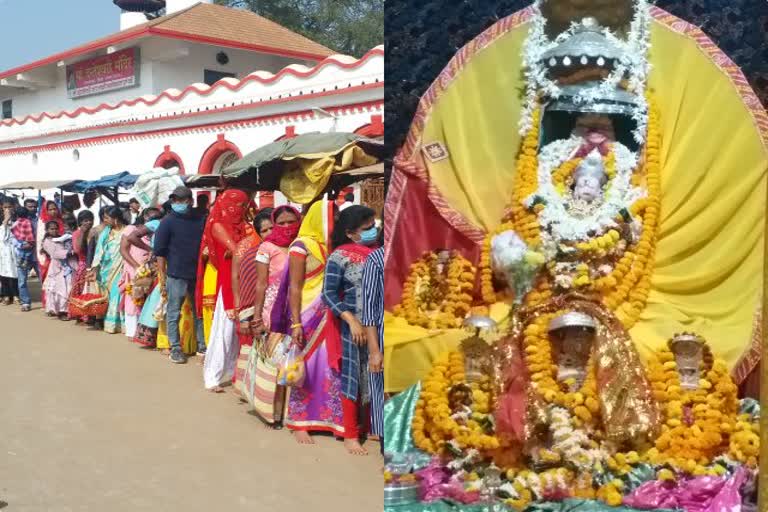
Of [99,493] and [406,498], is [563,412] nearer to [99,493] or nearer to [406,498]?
[406,498]

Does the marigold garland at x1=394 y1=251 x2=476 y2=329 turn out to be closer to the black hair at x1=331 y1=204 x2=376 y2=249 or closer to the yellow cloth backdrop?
the yellow cloth backdrop

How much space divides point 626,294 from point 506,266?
44cm

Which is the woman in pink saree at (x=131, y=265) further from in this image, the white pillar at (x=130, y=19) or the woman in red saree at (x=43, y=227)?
the white pillar at (x=130, y=19)

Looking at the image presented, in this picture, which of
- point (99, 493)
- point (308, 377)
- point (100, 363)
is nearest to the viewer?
point (99, 493)

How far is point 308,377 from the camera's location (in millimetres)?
4699

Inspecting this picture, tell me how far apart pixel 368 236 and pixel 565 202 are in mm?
1564

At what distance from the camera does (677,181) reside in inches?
110

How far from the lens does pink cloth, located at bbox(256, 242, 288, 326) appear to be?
4934 millimetres

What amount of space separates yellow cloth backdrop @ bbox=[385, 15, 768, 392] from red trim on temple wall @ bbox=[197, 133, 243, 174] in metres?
11.0

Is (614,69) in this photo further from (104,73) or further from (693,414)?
(104,73)

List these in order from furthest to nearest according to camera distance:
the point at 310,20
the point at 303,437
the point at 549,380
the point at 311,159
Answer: the point at 310,20
the point at 311,159
the point at 303,437
the point at 549,380


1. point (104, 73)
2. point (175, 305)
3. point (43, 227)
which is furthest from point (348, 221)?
point (104, 73)

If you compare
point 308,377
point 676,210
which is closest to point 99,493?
point 308,377

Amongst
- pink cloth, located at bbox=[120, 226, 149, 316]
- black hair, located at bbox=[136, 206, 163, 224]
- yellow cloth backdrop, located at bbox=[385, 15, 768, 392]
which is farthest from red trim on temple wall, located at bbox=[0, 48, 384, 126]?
yellow cloth backdrop, located at bbox=[385, 15, 768, 392]
